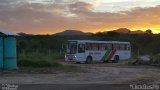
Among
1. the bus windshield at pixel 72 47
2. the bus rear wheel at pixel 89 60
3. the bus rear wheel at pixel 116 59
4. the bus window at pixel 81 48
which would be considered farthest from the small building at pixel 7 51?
the bus rear wheel at pixel 116 59

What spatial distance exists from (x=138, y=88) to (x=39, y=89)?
14.6 feet

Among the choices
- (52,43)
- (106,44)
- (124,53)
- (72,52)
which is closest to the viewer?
(72,52)

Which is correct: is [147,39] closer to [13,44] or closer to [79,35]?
[79,35]

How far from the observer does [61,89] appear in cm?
2238

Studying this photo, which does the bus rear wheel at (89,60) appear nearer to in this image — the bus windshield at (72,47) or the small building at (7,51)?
the bus windshield at (72,47)

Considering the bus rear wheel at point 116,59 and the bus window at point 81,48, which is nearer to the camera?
the bus window at point 81,48

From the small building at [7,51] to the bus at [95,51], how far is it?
21.0 m

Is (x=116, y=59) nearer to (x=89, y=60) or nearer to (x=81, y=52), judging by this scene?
(x=89, y=60)

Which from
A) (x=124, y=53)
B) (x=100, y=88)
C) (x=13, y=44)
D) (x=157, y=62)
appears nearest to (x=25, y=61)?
(x=13, y=44)

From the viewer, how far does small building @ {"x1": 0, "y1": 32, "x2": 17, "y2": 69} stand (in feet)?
121

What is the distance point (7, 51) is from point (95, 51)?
80.8 feet

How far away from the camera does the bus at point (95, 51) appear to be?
58.1 m

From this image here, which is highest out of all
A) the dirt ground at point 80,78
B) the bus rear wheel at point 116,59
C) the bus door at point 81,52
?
the bus door at point 81,52

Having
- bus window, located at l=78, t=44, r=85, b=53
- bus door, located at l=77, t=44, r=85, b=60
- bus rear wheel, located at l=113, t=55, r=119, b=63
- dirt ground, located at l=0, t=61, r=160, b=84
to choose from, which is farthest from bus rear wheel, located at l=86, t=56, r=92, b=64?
dirt ground, located at l=0, t=61, r=160, b=84
